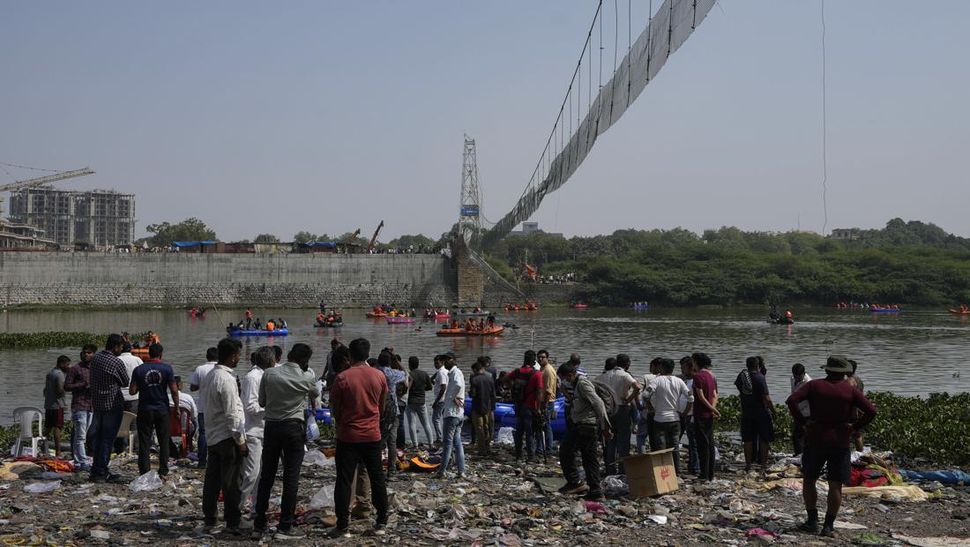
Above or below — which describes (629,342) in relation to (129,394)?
below

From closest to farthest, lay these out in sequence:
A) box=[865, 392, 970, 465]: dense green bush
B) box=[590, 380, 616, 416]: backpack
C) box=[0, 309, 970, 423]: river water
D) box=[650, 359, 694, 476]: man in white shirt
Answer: box=[590, 380, 616, 416]: backpack
box=[650, 359, 694, 476]: man in white shirt
box=[865, 392, 970, 465]: dense green bush
box=[0, 309, 970, 423]: river water

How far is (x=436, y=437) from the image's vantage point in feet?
46.9

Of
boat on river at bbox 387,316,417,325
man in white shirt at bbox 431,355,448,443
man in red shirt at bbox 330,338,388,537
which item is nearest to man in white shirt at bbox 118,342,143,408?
man in white shirt at bbox 431,355,448,443

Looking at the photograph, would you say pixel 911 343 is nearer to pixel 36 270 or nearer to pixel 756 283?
pixel 756 283

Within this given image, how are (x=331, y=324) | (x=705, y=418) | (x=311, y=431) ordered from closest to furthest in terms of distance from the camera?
(x=705, y=418) < (x=311, y=431) < (x=331, y=324)

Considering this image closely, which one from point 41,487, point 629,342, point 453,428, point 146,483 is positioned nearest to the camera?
point 41,487

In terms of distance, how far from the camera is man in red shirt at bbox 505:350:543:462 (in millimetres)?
11922

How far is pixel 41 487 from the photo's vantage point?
31.4ft

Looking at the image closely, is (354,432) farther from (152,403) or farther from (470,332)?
(470,332)

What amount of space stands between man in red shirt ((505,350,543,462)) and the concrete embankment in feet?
245

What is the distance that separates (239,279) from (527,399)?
79089 millimetres

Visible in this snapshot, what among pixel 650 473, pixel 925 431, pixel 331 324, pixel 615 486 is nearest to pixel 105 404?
pixel 615 486

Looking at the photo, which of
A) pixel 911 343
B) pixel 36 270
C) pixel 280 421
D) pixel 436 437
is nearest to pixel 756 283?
pixel 911 343

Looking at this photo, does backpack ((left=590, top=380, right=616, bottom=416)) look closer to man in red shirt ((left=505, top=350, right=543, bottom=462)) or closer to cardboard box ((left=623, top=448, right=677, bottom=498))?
cardboard box ((left=623, top=448, right=677, bottom=498))
